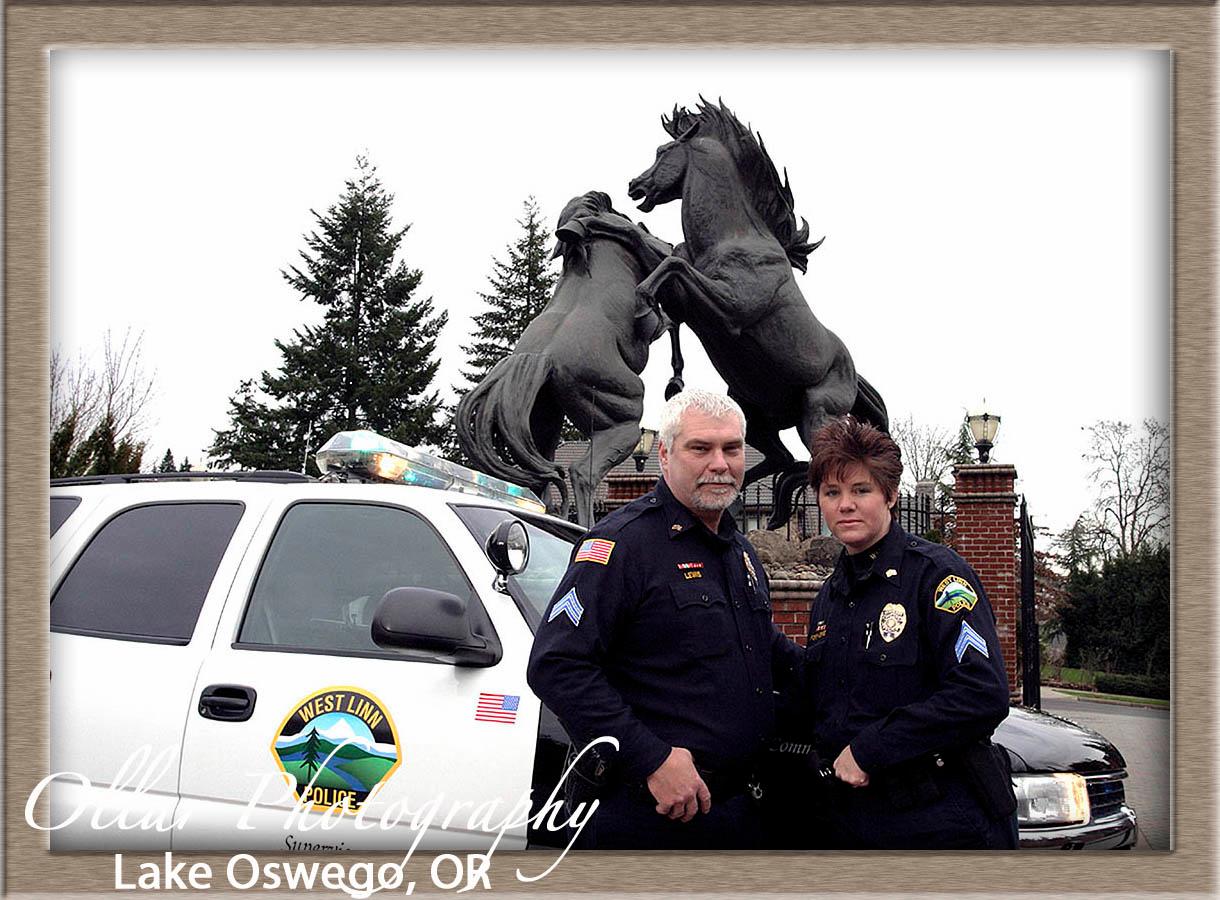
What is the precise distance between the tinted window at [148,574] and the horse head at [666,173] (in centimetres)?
433

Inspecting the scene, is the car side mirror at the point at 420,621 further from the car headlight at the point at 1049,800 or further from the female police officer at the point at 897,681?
the car headlight at the point at 1049,800

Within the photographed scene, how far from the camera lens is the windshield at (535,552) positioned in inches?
136

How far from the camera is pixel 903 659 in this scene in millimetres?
2812

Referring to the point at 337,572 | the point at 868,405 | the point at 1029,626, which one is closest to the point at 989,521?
the point at 1029,626

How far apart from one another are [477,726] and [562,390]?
4.67 meters

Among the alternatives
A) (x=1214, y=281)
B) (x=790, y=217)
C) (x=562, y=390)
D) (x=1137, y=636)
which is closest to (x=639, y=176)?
(x=790, y=217)

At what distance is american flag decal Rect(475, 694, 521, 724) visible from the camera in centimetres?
319

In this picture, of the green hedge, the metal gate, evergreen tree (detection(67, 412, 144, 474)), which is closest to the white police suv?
the green hedge

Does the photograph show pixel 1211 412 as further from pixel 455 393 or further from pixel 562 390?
pixel 455 393

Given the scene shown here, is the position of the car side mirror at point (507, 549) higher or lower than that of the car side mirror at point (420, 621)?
higher

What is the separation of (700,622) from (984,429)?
1369 centimetres

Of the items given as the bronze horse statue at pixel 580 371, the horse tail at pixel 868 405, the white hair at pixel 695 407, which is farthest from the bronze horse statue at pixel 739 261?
the white hair at pixel 695 407

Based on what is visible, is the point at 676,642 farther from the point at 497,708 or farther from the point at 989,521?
the point at 989,521

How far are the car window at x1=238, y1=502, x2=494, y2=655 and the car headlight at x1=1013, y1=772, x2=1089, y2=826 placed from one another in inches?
83.7
